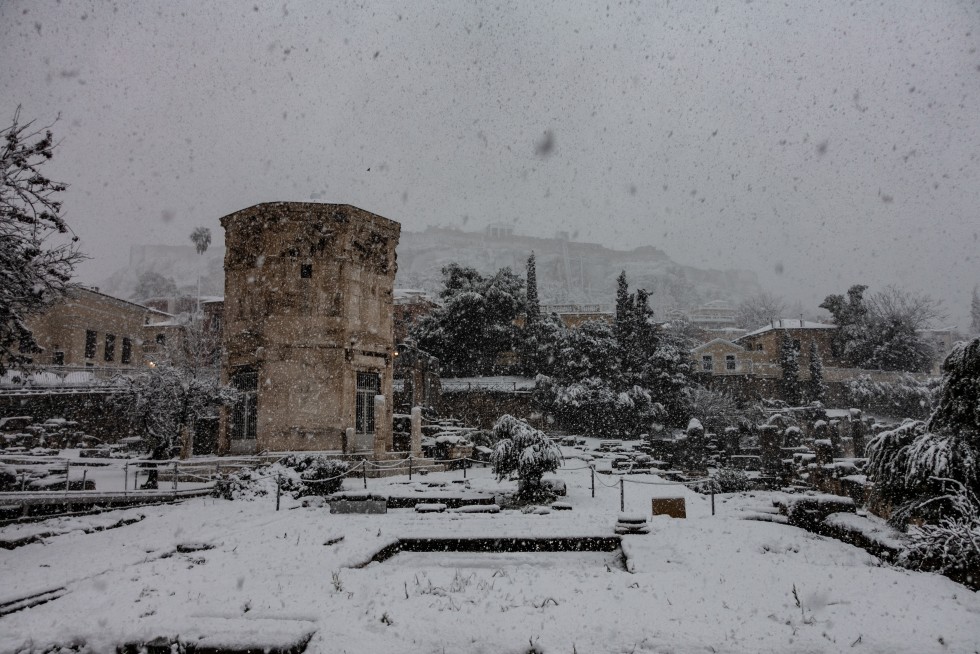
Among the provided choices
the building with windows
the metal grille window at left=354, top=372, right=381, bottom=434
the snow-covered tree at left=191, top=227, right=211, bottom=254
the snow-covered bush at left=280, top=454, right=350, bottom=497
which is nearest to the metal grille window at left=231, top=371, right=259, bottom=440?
the metal grille window at left=354, top=372, right=381, bottom=434

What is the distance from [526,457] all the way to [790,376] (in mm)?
36955

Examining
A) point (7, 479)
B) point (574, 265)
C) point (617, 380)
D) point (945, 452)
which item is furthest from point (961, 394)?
point (574, 265)

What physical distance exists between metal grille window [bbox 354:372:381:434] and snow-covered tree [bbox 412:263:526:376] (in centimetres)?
1586

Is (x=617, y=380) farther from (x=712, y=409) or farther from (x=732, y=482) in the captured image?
(x=732, y=482)

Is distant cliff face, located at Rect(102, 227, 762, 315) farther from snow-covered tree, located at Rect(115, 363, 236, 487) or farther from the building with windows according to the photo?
snow-covered tree, located at Rect(115, 363, 236, 487)

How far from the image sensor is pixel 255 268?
22781 millimetres

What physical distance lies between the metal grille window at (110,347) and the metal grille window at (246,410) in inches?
879

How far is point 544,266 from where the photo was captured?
142 m

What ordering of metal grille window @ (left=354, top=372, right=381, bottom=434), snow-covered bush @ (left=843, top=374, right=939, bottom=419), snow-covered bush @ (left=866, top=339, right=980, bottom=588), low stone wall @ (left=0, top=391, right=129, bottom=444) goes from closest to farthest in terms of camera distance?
snow-covered bush @ (left=866, top=339, right=980, bottom=588) → metal grille window @ (left=354, top=372, right=381, bottom=434) → low stone wall @ (left=0, top=391, right=129, bottom=444) → snow-covered bush @ (left=843, top=374, right=939, bottom=419)

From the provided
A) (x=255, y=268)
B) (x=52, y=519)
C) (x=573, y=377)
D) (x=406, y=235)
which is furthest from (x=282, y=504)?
(x=406, y=235)

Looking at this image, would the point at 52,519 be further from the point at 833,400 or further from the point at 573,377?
the point at 833,400

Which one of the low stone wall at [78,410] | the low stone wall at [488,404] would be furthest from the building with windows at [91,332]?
the low stone wall at [488,404]

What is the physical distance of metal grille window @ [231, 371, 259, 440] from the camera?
22.5m

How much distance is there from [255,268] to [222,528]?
562 inches
